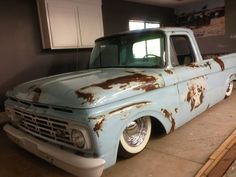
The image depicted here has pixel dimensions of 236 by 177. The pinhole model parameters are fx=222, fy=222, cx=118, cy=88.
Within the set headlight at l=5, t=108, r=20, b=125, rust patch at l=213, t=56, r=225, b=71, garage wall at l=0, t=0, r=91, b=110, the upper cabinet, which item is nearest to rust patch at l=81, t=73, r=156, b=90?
headlight at l=5, t=108, r=20, b=125

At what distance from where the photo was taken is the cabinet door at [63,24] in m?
5.11

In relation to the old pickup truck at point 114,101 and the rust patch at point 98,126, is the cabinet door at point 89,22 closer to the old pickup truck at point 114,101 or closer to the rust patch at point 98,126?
the old pickup truck at point 114,101

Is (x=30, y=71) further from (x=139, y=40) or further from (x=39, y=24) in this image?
(x=139, y=40)

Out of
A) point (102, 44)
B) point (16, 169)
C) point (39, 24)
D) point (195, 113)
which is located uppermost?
point (39, 24)

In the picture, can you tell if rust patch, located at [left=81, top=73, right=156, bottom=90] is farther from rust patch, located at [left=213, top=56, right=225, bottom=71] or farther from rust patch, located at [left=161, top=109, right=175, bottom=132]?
rust patch, located at [left=213, top=56, right=225, bottom=71]

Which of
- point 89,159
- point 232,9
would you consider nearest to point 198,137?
point 89,159

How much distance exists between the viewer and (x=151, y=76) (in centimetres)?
244

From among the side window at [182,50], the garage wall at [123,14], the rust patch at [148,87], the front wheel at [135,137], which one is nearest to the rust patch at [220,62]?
the side window at [182,50]

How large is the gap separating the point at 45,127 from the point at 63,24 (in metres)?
3.75

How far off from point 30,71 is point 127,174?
3916mm

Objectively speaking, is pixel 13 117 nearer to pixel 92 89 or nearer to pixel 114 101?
pixel 92 89

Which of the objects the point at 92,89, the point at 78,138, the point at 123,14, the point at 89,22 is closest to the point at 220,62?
the point at 92,89

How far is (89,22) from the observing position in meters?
5.89

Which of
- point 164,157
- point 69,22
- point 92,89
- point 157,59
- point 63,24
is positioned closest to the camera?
point 92,89
